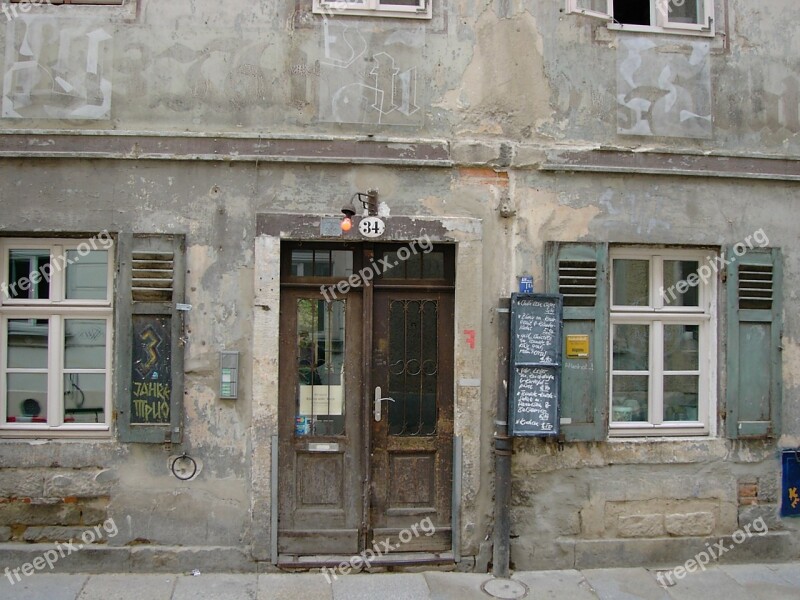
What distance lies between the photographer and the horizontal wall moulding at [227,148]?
5586 mm

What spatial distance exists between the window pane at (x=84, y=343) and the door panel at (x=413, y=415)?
223 centimetres

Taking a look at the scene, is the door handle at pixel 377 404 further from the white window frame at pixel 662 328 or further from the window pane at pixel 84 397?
the window pane at pixel 84 397

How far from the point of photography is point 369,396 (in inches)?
229

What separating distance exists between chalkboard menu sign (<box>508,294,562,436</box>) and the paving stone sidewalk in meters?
1.20

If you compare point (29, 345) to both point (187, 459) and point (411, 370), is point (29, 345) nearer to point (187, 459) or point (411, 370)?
point (187, 459)

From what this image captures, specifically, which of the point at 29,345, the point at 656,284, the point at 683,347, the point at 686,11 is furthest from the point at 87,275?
Result: the point at 686,11

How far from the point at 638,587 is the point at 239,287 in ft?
12.9

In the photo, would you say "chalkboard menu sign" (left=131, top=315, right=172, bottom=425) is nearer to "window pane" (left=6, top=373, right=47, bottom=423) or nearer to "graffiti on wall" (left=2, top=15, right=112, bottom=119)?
"window pane" (left=6, top=373, right=47, bottom=423)

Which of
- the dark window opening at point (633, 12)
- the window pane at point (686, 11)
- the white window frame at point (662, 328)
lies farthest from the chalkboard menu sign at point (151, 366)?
the window pane at point (686, 11)

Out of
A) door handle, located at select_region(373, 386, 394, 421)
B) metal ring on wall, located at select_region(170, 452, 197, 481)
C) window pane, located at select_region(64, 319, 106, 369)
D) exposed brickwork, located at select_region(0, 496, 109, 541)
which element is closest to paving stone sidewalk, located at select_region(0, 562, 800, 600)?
exposed brickwork, located at select_region(0, 496, 109, 541)

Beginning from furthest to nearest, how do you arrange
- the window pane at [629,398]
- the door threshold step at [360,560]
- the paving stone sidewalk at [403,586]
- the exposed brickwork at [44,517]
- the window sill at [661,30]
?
the window pane at [629,398] → the window sill at [661,30] → the door threshold step at [360,560] → the exposed brickwork at [44,517] → the paving stone sidewalk at [403,586]

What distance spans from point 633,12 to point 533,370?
326 centimetres

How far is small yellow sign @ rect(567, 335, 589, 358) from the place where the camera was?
5.87 metres

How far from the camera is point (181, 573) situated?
5.56 m
